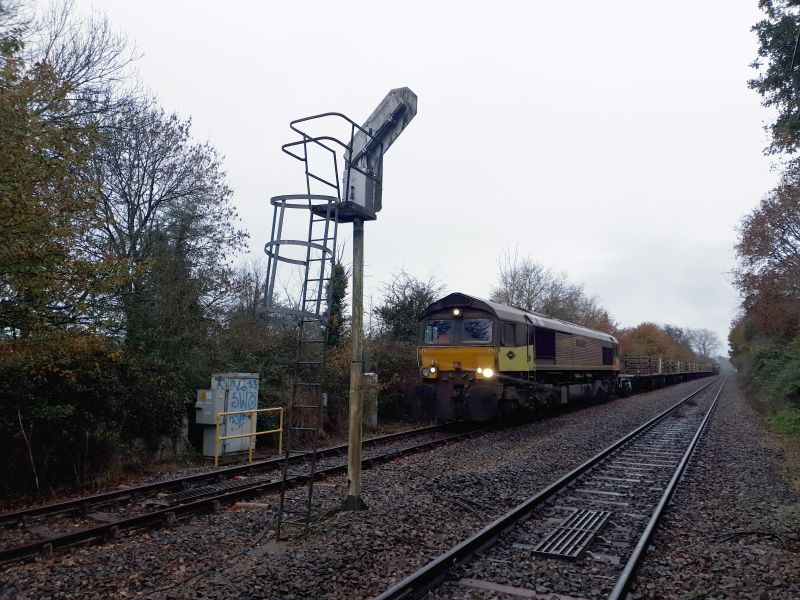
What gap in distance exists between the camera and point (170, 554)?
19.4ft

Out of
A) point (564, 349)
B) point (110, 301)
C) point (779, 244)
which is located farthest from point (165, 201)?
point (779, 244)

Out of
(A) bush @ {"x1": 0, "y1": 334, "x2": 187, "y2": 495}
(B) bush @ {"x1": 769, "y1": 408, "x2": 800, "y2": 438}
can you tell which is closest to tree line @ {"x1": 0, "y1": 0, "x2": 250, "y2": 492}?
(A) bush @ {"x1": 0, "y1": 334, "x2": 187, "y2": 495}

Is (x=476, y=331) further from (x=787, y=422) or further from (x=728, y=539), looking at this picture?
(x=787, y=422)


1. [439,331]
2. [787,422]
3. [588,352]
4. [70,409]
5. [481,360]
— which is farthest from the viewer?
[588,352]

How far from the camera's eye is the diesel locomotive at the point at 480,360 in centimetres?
1473

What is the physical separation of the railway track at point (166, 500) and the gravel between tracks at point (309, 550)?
223 mm

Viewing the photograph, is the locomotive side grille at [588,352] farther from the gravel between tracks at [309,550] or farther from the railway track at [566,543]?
the gravel between tracks at [309,550]

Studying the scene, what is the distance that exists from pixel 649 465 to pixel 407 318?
11297 mm

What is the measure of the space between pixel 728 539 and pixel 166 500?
690 cm

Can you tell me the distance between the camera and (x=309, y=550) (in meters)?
5.84

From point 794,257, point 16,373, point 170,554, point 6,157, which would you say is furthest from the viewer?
point 794,257

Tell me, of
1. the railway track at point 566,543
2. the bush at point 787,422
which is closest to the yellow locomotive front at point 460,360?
the railway track at point 566,543

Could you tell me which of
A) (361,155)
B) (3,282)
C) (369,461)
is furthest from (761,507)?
(3,282)

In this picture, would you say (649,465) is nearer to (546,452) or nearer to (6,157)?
(546,452)
